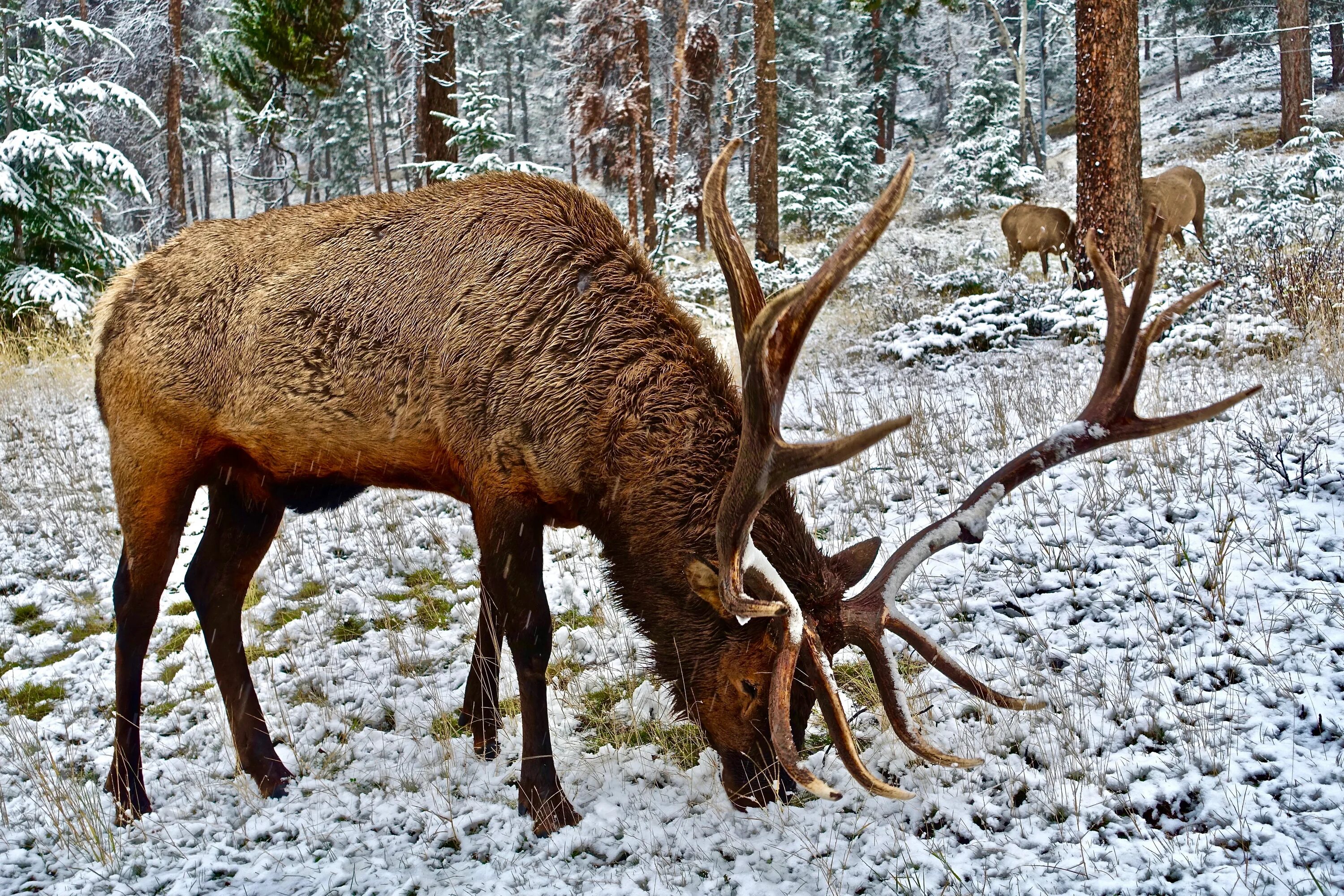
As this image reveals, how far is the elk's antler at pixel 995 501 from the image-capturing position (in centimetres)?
272

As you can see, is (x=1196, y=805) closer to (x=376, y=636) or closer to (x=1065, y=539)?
(x=1065, y=539)

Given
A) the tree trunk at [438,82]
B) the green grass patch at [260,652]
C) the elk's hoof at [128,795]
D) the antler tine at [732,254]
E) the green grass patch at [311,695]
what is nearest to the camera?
the antler tine at [732,254]

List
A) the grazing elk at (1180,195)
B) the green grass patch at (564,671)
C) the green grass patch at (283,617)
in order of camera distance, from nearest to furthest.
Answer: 1. the green grass patch at (564,671)
2. the green grass patch at (283,617)
3. the grazing elk at (1180,195)

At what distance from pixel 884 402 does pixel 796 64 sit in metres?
36.5

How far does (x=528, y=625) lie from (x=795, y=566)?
3.33 feet

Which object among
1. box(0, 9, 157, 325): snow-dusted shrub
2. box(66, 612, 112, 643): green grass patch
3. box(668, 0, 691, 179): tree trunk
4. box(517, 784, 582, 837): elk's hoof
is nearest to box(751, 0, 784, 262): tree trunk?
box(668, 0, 691, 179): tree trunk

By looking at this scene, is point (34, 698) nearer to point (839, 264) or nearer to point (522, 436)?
point (522, 436)

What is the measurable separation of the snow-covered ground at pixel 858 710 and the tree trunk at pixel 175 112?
55.0 feet

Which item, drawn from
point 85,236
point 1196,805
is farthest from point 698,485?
point 85,236

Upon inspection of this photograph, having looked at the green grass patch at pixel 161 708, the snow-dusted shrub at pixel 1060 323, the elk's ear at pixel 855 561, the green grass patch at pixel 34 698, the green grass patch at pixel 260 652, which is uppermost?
the snow-dusted shrub at pixel 1060 323

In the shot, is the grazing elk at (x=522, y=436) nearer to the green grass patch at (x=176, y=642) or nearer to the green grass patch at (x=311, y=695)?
the green grass patch at (x=311, y=695)

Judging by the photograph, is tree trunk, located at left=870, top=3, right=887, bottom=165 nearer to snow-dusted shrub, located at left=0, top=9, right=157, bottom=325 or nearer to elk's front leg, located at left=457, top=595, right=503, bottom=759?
snow-dusted shrub, located at left=0, top=9, right=157, bottom=325

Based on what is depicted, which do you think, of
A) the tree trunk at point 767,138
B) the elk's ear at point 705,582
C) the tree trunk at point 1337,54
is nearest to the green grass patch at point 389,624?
the elk's ear at point 705,582

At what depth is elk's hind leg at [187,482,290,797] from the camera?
371 cm
